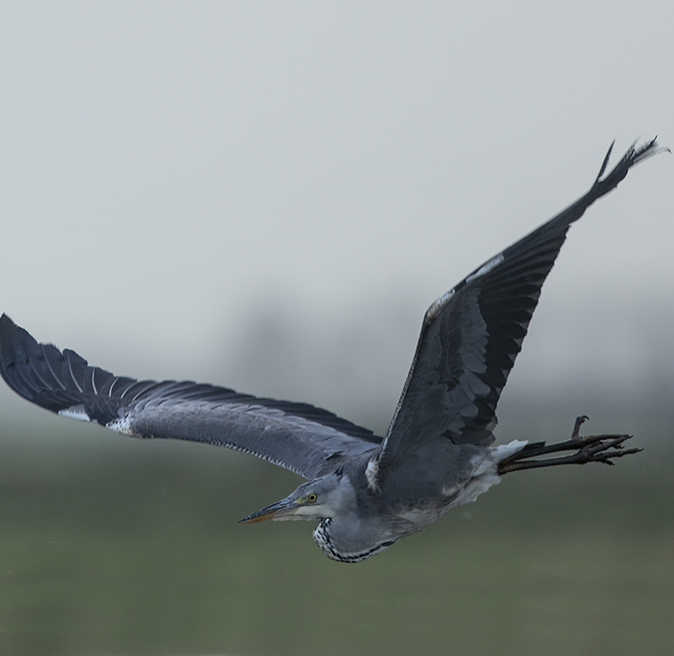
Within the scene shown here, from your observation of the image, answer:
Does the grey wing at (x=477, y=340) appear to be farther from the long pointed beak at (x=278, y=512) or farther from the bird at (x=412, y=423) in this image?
the long pointed beak at (x=278, y=512)

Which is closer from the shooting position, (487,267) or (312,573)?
(487,267)

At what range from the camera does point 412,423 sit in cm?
638

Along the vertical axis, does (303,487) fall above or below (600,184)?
below

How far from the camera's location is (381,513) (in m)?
6.79

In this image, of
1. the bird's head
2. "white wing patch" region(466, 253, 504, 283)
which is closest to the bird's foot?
the bird's head

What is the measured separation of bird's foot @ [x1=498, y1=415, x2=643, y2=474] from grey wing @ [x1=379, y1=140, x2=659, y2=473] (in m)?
0.23

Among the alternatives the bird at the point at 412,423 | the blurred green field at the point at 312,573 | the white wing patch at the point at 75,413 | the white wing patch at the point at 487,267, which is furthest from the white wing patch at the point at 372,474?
the blurred green field at the point at 312,573

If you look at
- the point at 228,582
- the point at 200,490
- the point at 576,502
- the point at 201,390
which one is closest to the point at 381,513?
the point at 201,390

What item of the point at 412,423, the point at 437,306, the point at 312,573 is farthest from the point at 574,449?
the point at 312,573

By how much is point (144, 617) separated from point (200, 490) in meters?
12.2

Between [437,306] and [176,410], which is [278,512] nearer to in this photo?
[437,306]

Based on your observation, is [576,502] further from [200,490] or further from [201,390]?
[201,390]

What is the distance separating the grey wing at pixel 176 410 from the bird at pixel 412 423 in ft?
0.05

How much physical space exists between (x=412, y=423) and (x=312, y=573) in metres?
23.6
